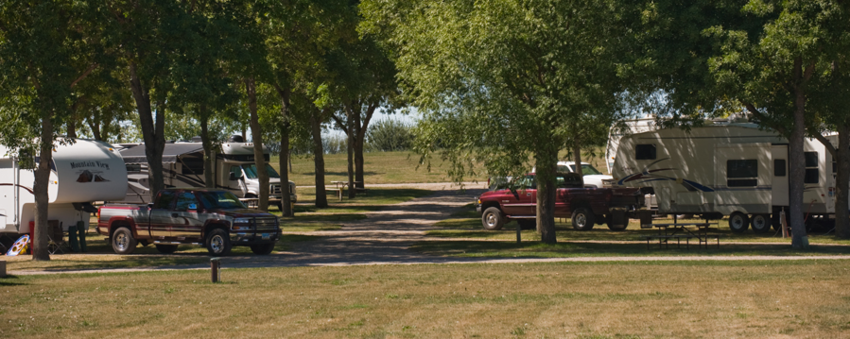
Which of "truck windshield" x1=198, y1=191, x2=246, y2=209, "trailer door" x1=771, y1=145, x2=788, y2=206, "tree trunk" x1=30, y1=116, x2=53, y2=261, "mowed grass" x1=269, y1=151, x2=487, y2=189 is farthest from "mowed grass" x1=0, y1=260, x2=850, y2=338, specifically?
"mowed grass" x1=269, y1=151, x2=487, y2=189

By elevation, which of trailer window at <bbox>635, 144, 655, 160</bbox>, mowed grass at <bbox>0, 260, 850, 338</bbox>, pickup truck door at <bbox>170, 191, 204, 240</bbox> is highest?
trailer window at <bbox>635, 144, 655, 160</bbox>

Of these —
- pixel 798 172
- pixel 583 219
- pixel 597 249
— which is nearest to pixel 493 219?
pixel 583 219

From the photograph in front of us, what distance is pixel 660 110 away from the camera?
70.2ft

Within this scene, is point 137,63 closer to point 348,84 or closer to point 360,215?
point 348,84

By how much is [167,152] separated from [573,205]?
17.3 m

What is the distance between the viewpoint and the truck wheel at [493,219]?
27.1 metres

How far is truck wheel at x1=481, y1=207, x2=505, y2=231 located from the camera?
27078mm

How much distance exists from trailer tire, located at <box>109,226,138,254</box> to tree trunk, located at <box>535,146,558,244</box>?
10464 millimetres

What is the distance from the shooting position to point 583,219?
86.1 ft

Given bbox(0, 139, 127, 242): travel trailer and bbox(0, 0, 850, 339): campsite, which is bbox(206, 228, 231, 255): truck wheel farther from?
bbox(0, 139, 127, 242): travel trailer

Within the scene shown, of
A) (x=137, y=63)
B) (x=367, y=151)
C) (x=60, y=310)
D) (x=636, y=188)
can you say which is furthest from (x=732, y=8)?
(x=367, y=151)

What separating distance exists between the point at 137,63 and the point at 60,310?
1066 cm

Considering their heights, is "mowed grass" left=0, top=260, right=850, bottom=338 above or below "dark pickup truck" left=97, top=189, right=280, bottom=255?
below

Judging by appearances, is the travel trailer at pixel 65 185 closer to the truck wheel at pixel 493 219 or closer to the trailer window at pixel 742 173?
the truck wheel at pixel 493 219
